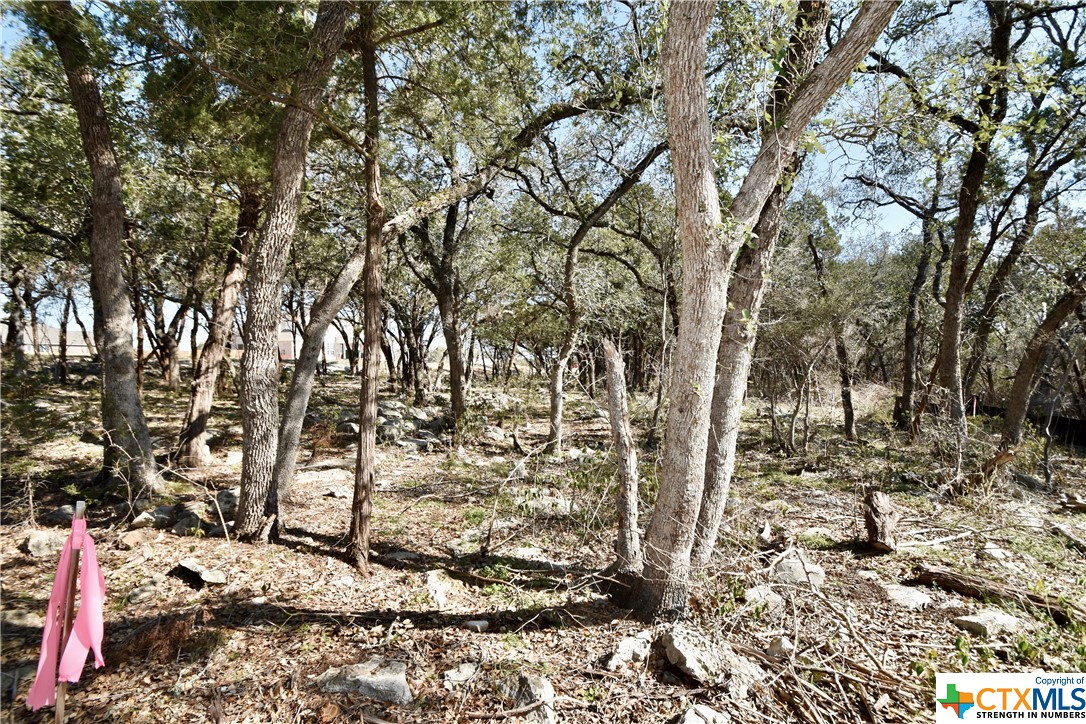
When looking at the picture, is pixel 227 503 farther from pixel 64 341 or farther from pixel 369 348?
pixel 64 341

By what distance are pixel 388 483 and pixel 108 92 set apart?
6285mm

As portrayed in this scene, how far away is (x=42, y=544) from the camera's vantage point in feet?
15.2

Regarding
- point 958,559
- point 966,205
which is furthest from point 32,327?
point 966,205

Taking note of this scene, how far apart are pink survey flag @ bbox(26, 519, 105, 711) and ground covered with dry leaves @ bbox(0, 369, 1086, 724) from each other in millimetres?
849

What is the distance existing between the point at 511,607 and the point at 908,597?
132 inches

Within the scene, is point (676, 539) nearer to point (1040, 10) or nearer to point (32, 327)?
point (1040, 10)

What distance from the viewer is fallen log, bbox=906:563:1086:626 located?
12.7ft

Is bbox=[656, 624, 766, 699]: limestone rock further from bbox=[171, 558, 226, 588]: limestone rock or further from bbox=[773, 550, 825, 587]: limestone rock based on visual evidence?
bbox=[171, 558, 226, 588]: limestone rock

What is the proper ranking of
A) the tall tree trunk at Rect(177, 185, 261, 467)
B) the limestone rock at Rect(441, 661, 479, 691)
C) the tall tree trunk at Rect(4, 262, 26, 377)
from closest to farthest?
the limestone rock at Rect(441, 661, 479, 691)
the tall tree trunk at Rect(177, 185, 261, 467)
the tall tree trunk at Rect(4, 262, 26, 377)

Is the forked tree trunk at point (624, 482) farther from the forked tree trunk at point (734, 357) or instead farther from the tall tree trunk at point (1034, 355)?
the tall tree trunk at point (1034, 355)

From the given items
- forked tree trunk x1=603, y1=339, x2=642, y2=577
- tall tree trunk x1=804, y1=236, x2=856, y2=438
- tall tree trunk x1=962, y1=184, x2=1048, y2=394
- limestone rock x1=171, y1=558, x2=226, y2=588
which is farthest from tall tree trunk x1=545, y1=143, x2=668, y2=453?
tall tree trunk x1=962, y1=184, x2=1048, y2=394

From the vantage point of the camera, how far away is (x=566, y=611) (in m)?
4.03

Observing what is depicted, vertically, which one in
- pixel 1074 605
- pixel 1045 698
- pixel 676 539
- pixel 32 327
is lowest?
pixel 1045 698

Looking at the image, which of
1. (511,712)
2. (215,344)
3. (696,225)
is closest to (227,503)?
Answer: (215,344)
